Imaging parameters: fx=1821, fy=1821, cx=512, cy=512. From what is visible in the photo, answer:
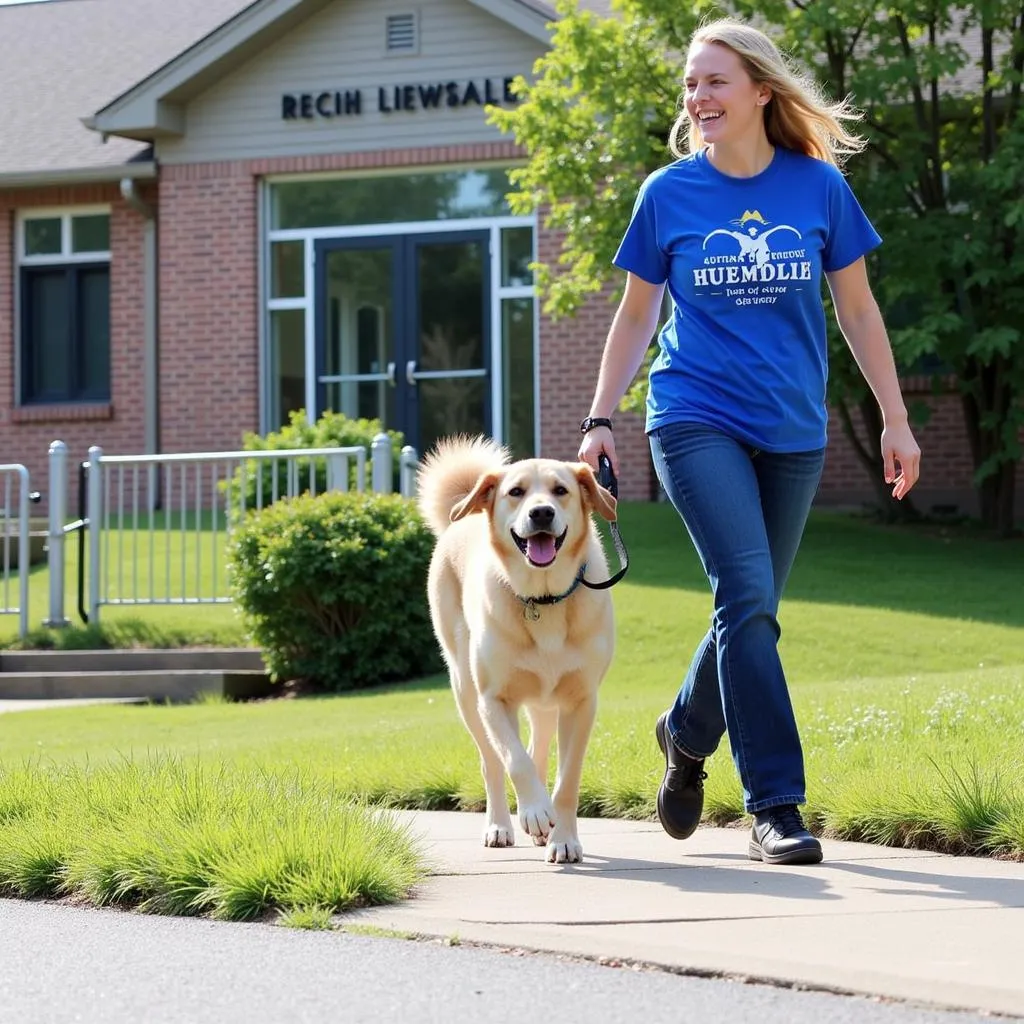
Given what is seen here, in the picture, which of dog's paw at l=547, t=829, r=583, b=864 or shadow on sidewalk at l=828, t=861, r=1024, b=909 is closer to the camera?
shadow on sidewalk at l=828, t=861, r=1024, b=909

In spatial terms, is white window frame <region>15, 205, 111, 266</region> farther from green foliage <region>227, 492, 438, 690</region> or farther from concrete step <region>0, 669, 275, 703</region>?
green foliage <region>227, 492, 438, 690</region>

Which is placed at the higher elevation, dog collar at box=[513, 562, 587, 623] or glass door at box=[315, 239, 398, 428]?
glass door at box=[315, 239, 398, 428]

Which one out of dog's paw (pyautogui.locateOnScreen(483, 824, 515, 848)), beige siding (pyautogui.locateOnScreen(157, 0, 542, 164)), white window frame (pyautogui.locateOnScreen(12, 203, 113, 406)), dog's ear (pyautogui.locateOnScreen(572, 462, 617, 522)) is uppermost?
beige siding (pyautogui.locateOnScreen(157, 0, 542, 164))

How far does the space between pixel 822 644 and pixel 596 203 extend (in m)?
5.37

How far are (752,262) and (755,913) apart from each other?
1.72 metres

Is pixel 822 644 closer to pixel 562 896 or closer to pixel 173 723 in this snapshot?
pixel 173 723

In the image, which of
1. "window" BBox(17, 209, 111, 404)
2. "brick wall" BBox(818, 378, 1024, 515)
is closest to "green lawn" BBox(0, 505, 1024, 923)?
"brick wall" BBox(818, 378, 1024, 515)

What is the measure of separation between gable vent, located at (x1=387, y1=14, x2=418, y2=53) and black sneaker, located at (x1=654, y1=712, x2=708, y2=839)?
14.6 meters

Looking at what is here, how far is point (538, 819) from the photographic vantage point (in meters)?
5.12

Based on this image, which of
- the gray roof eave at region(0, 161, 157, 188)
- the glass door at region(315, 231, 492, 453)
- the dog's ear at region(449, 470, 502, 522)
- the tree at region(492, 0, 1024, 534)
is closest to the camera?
the dog's ear at region(449, 470, 502, 522)

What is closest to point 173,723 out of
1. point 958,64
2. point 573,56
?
point 573,56

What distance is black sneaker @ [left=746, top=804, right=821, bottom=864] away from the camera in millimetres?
4758

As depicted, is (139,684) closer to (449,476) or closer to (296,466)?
(296,466)

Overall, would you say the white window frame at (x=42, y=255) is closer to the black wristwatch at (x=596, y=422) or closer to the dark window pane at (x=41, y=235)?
the dark window pane at (x=41, y=235)
